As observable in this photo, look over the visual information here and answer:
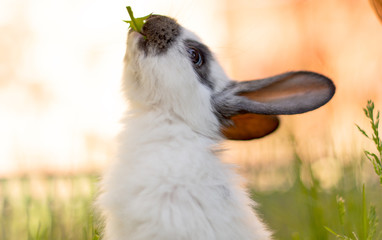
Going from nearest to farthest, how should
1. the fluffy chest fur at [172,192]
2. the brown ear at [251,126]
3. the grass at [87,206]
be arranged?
the fluffy chest fur at [172,192]
the grass at [87,206]
the brown ear at [251,126]

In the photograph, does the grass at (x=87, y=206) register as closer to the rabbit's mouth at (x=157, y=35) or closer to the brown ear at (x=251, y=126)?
the brown ear at (x=251, y=126)

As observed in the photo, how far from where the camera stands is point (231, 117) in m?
2.81

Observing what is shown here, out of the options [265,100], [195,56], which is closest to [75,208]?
[195,56]

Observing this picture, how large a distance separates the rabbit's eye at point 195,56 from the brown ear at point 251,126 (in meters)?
0.36

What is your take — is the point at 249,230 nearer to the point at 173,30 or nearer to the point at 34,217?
the point at 173,30

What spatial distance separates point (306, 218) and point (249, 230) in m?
1.30

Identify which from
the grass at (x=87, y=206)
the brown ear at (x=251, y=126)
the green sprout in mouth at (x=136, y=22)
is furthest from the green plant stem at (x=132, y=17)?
the grass at (x=87, y=206)

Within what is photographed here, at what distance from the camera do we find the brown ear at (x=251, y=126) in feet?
9.43

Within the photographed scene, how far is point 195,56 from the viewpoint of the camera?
2.78 meters

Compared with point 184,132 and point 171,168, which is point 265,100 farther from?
point 171,168

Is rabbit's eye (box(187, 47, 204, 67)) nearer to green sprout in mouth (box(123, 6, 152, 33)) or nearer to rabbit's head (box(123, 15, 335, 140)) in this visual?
rabbit's head (box(123, 15, 335, 140))

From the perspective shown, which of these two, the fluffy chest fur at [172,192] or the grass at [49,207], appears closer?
the fluffy chest fur at [172,192]

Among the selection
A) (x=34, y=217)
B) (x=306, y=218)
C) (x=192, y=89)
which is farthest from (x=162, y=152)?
(x=34, y=217)

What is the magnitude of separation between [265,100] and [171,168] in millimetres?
797
